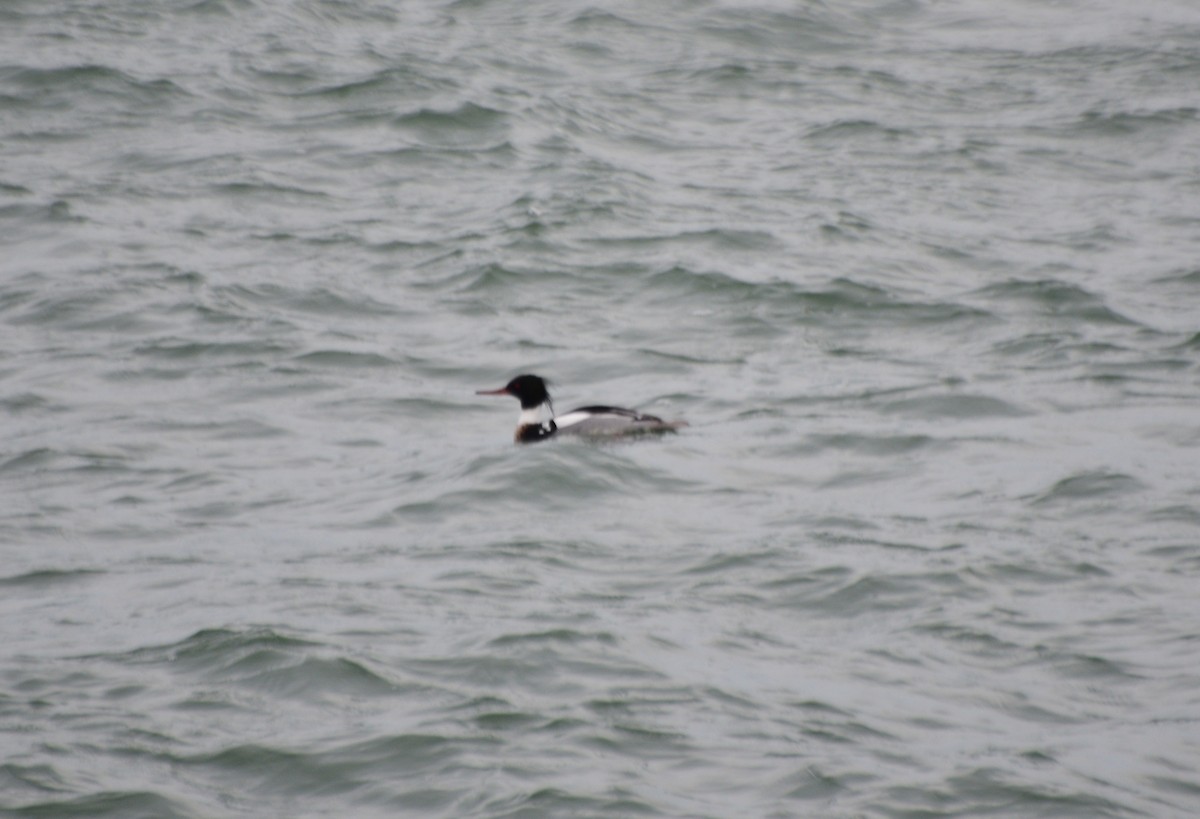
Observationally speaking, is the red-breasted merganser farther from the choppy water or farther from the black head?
the choppy water

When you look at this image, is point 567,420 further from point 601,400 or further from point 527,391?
point 601,400

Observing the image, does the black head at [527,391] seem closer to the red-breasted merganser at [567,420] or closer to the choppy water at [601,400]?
the red-breasted merganser at [567,420]

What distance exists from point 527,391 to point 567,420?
0.28 meters

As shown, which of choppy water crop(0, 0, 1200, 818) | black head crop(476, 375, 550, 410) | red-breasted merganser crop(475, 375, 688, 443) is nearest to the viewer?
choppy water crop(0, 0, 1200, 818)

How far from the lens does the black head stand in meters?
10.3

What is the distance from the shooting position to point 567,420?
1044cm

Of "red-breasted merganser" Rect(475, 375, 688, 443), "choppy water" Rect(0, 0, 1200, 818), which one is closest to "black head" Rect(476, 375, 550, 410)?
"red-breasted merganser" Rect(475, 375, 688, 443)

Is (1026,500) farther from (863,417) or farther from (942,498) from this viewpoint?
(863,417)

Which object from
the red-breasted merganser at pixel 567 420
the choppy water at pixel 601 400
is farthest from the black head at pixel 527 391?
the choppy water at pixel 601 400

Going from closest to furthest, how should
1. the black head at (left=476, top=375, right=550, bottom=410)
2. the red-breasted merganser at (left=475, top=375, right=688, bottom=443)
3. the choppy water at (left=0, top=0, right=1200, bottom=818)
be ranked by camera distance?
the choppy water at (left=0, top=0, right=1200, bottom=818)
the red-breasted merganser at (left=475, top=375, right=688, bottom=443)
the black head at (left=476, top=375, right=550, bottom=410)

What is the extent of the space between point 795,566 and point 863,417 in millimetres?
2322

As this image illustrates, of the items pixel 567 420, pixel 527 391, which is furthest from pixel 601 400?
pixel 527 391

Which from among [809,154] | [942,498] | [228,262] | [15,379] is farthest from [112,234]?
[942,498]

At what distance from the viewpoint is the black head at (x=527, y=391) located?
10344 mm
